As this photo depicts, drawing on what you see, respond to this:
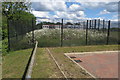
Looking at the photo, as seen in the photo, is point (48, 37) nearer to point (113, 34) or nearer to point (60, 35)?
point (60, 35)

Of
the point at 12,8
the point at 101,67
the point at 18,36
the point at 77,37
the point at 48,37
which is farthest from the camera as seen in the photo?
the point at 12,8

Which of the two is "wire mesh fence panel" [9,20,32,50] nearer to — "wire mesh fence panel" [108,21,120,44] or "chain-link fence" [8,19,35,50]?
"chain-link fence" [8,19,35,50]

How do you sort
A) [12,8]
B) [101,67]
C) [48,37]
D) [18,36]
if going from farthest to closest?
[12,8]
[48,37]
[18,36]
[101,67]

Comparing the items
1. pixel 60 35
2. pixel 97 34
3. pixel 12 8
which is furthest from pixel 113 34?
pixel 12 8

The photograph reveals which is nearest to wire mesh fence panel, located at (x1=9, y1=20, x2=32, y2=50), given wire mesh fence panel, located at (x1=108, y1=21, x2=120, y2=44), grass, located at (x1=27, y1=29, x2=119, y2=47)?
grass, located at (x1=27, y1=29, x2=119, y2=47)

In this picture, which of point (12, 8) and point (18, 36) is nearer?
point (18, 36)

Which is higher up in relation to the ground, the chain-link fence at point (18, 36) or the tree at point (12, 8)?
the tree at point (12, 8)

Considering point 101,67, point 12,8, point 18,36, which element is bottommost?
point 101,67

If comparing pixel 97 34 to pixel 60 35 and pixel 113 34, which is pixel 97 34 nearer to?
pixel 113 34

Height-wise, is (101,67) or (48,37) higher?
(48,37)

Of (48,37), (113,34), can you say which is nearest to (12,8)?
(48,37)

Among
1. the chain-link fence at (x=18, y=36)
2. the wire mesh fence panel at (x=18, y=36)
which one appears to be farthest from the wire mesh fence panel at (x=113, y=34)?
the wire mesh fence panel at (x=18, y=36)

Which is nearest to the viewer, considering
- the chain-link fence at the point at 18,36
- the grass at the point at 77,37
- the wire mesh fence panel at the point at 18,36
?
the chain-link fence at the point at 18,36

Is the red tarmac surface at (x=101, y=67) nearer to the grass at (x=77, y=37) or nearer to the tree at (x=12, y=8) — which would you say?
the grass at (x=77, y=37)
